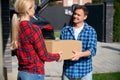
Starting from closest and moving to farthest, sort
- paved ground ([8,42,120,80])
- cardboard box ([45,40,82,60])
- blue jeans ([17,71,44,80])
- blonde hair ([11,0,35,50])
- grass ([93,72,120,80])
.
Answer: blonde hair ([11,0,35,50])
blue jeans ([17,71,44,80])
cardboard box ([45,40,82,60])
grass ([93,72,120,80])
paved ground ([8,42,120,80])

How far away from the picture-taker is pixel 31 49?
432cm

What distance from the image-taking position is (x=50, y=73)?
1013 cm

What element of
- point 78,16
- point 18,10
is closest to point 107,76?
point 78,16

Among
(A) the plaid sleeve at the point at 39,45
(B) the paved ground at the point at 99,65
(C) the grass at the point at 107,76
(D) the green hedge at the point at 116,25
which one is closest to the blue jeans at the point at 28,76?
(A) the plaid sleeve at the point at 39,45

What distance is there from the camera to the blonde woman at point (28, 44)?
14.0 ft

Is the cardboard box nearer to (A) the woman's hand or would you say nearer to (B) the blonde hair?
(A) the woman's hand

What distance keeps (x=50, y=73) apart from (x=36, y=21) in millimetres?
3614

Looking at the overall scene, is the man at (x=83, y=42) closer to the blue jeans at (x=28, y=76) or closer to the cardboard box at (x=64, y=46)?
the cardboard box at (x=64, y=46)

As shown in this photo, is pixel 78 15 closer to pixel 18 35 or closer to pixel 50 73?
pixel 18 35

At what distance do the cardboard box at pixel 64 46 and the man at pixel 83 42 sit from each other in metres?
0.20

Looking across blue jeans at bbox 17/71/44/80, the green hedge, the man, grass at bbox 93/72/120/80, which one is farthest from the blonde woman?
the green hedge

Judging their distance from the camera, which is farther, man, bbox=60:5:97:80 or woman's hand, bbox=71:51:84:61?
man, bbox=60:5:97:80

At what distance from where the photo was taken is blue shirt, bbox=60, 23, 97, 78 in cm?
503

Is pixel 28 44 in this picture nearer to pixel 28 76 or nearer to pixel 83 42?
pixel 28 76
